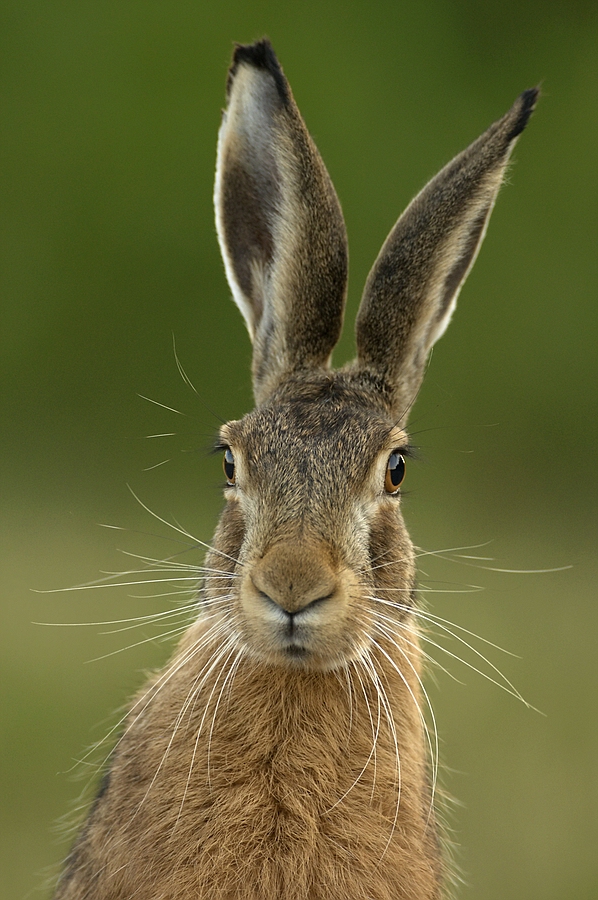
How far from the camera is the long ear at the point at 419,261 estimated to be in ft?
9.85

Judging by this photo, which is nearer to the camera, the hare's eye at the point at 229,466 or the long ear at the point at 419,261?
the hare's eye at the point at 229,466

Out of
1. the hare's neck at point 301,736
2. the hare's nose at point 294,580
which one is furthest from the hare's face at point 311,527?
the hare's neck at point 301,736

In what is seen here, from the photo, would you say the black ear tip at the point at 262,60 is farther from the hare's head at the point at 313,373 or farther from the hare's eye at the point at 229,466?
the hare's eye at the point at 229,466

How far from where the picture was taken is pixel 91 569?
5367 millimetres

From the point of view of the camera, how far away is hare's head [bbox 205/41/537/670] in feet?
7.95

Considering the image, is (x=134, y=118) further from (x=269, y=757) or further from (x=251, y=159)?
(x=269, y=757)

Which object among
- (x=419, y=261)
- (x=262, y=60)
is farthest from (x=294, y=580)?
(x=262, y=60)

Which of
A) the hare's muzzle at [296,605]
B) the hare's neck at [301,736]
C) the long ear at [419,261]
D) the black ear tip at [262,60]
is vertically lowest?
the hare's neck at [301,736]

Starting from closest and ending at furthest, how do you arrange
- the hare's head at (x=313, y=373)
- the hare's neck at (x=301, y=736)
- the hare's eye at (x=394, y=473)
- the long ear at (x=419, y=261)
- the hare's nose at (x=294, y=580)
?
the hare's nose at (x=294, y=580) → the hare's head at (x=313, y=373) → the hare's neck at (x=301, y=736) → the hare's eye at (x=394, y=473) → the long ear at (x=419, y=261)

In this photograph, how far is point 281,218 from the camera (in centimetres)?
312

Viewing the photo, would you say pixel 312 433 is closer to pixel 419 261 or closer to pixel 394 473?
pixel 394 473

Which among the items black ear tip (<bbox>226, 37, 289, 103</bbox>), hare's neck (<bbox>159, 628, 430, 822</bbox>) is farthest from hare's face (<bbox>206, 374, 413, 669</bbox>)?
black ear tip (<bbox>226, 37, 289, 103</bbox>)

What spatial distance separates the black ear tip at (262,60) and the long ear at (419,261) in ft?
1.35

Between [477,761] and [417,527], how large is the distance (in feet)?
6.21
